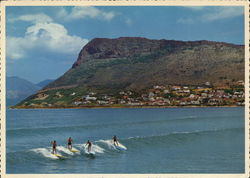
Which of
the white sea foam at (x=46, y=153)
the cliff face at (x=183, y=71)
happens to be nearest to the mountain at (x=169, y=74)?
the cliff face at (x=183, y=71)

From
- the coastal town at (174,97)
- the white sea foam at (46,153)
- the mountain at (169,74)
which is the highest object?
the mountain at (169,74)

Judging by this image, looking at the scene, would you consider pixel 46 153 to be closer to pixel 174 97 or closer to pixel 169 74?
pixel 174 97

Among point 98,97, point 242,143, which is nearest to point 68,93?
point 98,97

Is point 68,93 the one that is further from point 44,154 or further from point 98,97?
point 44,154

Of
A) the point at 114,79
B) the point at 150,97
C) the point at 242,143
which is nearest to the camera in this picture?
the point at 242,143

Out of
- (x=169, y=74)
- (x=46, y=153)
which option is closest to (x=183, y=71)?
(x=169, y=74)

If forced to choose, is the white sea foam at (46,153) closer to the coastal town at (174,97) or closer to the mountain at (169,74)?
the coastal town at (174,97)

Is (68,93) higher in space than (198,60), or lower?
lower

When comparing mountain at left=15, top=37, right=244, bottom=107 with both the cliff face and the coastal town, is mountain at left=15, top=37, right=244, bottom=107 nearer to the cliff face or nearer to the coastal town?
the cliff face
